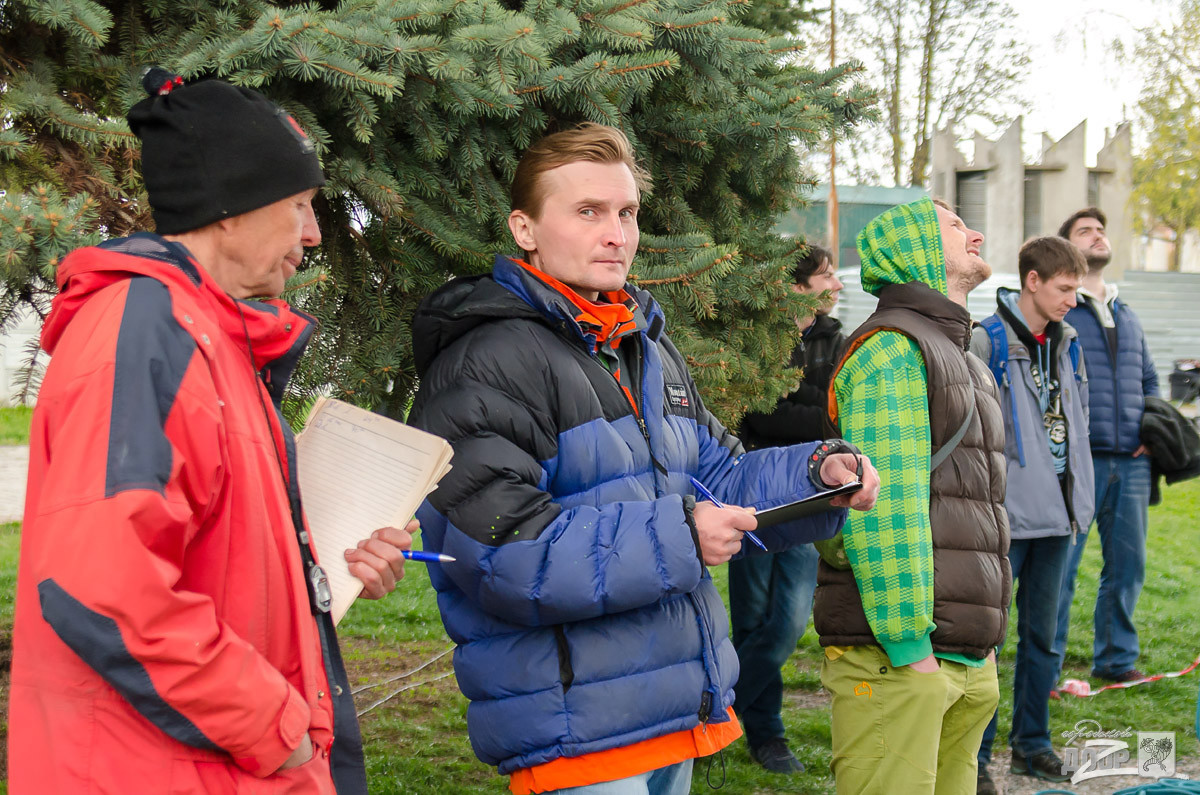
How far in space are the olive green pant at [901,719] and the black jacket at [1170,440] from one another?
3.28 meters

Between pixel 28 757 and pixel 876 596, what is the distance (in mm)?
2179

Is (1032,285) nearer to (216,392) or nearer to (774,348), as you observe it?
(774,348)

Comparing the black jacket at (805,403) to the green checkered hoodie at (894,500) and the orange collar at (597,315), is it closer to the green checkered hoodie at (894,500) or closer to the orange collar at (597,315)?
the green checkered hoodie at (894,500)

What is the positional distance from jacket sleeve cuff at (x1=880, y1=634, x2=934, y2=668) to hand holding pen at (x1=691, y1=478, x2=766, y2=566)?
3.31 feet

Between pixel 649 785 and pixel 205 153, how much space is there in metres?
1.65

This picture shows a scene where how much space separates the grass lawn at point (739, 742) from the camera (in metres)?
4.55

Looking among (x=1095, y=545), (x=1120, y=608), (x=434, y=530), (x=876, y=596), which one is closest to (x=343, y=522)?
(x=434, y=530)

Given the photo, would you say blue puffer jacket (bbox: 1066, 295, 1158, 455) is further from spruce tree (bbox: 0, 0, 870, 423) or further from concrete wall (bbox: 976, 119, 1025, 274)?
concrete wall (bbox: 976, 119, 1025, 274)

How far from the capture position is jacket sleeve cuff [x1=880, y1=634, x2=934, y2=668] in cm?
296

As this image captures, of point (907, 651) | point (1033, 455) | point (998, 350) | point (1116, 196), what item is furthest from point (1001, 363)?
point (1116, 196)

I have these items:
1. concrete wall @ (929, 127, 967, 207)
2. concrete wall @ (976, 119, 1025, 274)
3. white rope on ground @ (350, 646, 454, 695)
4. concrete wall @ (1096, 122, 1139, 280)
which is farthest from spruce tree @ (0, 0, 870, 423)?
concrete wall @ (1096, 122, 1139, 280)

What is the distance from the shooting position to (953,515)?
3.09 metres

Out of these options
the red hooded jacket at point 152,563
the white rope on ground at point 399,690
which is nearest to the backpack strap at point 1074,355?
the white rope on ground at point 399,690

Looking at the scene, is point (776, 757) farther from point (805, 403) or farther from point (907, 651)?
point (907, 651)
